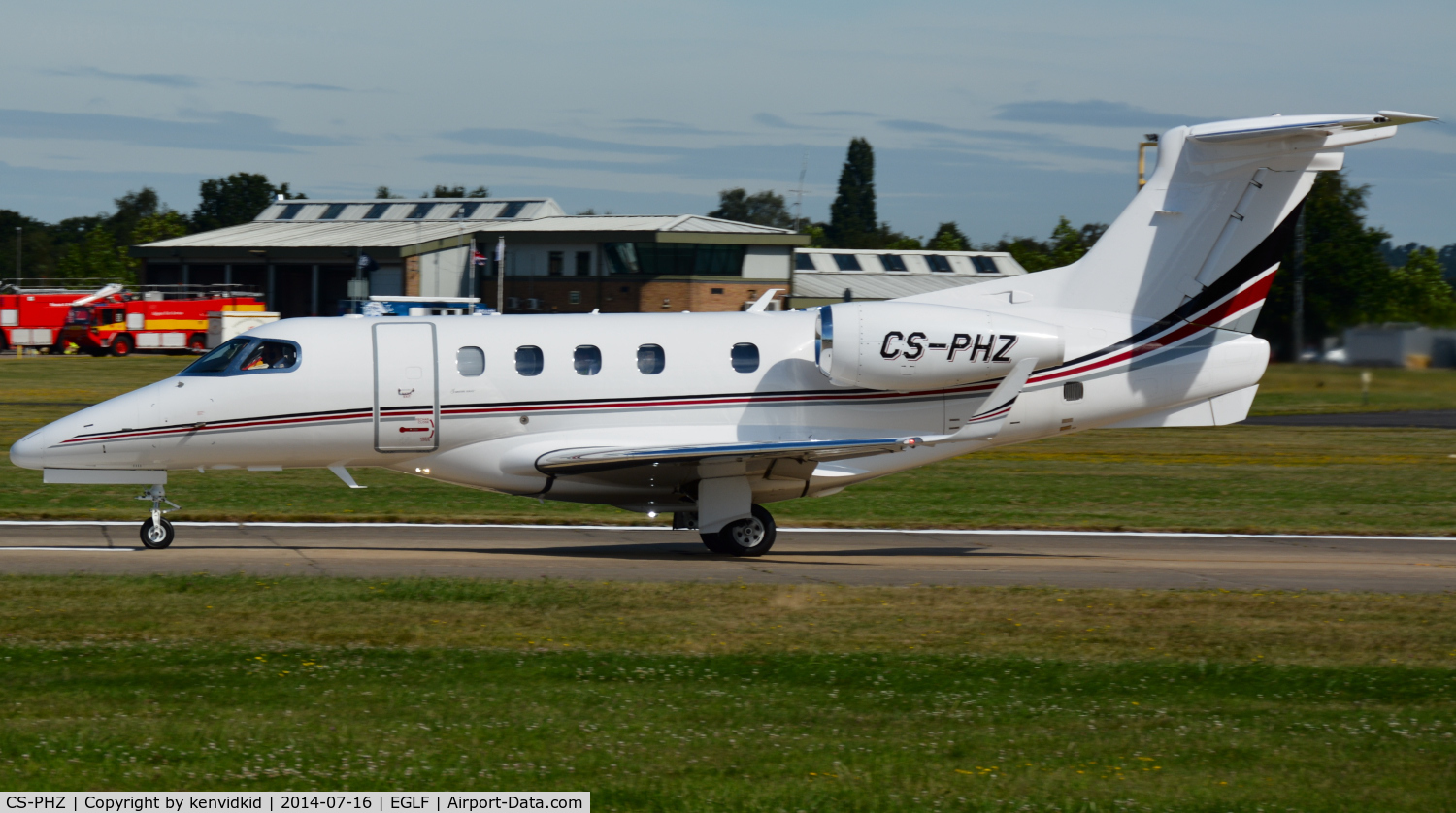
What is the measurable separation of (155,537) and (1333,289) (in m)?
20.7

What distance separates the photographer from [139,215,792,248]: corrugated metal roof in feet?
271

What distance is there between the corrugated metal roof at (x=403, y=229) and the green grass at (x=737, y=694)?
6730 centimetres

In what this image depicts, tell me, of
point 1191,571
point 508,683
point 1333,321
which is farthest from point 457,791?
point 1333,321

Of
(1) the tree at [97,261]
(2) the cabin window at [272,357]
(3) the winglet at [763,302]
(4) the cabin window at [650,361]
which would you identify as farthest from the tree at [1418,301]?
(1) the tree at [97,261]

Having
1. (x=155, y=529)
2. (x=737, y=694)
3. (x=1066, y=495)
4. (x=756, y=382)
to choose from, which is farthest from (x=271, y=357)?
(x=1066, y=495)

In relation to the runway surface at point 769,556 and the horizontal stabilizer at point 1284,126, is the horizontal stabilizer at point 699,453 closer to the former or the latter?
the runway surface at point 769,556

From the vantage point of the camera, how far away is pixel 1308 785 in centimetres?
831

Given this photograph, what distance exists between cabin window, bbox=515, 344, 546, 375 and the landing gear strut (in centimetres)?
480

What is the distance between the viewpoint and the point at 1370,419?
44000mm

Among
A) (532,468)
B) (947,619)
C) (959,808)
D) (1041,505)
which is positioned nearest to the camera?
(959,808)

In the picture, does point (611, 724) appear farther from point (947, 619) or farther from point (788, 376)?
point (788, 376)

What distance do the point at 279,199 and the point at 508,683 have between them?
101901 mm

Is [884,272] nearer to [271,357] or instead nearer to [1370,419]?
[1370,419]

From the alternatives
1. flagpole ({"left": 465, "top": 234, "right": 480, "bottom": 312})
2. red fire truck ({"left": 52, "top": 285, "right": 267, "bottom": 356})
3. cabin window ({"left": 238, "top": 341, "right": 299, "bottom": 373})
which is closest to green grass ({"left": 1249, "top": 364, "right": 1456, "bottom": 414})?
cabin window ({"left": 238, "top": 341, "right": 299, "bottom": 373})
